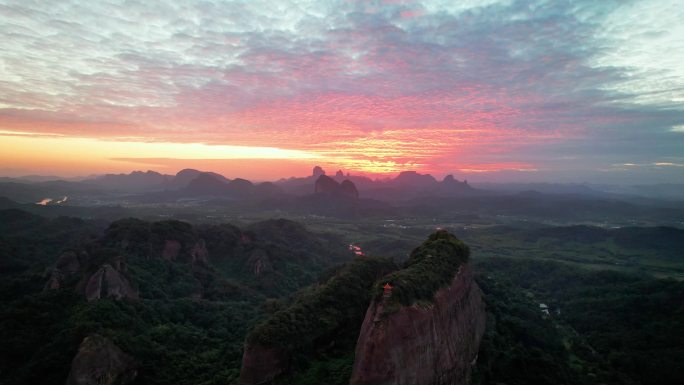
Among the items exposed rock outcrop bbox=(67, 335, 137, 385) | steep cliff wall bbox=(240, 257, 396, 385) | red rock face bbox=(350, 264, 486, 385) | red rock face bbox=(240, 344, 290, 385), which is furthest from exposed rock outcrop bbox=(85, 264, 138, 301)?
red rock face bbox=(350, 264, 486, 385)

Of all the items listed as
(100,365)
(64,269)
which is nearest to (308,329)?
(100,365)

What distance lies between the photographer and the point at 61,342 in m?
25.8

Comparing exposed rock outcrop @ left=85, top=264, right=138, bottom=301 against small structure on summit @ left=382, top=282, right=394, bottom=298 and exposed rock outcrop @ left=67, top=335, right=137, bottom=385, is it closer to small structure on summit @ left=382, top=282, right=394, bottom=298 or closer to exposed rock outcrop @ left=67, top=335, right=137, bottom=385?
exposed rock outcrop @ left=67, top=335, right=137, bottom=385

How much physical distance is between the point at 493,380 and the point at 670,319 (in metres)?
33.0

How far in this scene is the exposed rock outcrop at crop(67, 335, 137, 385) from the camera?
22750 millimetres

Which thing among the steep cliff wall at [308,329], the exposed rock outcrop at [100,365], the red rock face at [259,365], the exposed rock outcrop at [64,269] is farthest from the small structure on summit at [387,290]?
the exposed rock outcrop at [64,269]

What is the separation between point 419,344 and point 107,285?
110 ft

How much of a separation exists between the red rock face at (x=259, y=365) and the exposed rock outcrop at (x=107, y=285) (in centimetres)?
2082

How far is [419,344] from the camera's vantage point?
813 inches

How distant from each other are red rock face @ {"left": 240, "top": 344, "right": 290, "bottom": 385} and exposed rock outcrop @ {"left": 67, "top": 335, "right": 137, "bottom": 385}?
8468 mm

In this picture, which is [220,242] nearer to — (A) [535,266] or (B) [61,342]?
(B) [61,342]

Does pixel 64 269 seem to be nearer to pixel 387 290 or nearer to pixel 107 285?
pixel 107 285

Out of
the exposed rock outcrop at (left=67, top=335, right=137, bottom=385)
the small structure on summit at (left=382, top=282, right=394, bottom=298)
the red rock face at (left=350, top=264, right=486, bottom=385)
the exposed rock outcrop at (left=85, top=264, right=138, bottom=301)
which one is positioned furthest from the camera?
the exposed rock outcrop at (left=85, top=264, right=138, bottom=301)

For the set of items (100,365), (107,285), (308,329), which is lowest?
(100,365)
